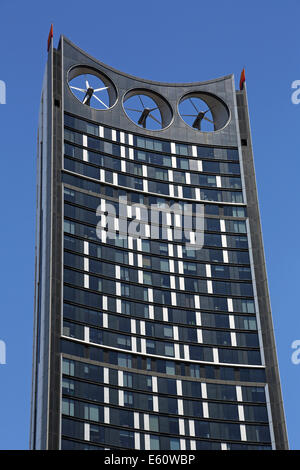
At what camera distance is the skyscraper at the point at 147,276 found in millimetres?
141875

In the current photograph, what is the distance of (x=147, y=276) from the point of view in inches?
6191

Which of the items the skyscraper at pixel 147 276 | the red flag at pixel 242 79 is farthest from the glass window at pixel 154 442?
the red flag at pixel 242 79

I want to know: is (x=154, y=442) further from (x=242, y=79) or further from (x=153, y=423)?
(x=242, y=79)

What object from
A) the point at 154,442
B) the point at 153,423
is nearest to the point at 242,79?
the point at 153,423

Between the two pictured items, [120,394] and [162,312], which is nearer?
[120,394]

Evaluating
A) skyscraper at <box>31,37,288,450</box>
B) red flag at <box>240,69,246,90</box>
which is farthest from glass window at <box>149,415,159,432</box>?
red flag at <box>240,69,246,90</box>

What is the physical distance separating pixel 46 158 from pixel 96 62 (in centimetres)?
2441

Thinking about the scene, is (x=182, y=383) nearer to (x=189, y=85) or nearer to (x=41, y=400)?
(x=41, y=400)

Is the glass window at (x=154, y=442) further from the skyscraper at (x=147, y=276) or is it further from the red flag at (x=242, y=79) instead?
the red flag at (x=242, y=79)

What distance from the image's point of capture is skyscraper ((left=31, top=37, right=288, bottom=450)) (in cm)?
14188

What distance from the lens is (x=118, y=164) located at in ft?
547

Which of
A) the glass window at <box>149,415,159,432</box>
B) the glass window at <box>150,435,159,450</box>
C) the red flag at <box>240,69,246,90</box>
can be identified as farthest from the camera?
the red flag at <box>240,69,246,90</box>

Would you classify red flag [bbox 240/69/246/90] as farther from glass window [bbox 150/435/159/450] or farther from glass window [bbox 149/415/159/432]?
glass window [bbox 150/435/159/450]
